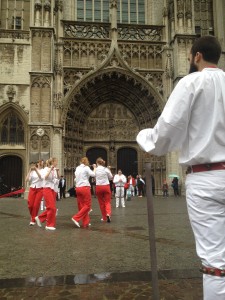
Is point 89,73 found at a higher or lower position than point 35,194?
higher

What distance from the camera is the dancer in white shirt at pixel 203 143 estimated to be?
6.10 feet

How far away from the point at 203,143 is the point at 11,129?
2096 cm

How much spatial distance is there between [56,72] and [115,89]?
452cm

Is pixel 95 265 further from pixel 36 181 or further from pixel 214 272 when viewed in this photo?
pixel 36 181

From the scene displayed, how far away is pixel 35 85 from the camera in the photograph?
21.0 m

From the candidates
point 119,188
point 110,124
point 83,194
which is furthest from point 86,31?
point 83,194

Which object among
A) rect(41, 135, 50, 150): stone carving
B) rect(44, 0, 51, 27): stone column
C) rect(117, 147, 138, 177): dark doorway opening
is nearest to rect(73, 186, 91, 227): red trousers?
rect(41, 135, 50, 150): stone carving

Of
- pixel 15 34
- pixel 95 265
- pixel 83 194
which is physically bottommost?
pixel 95 265

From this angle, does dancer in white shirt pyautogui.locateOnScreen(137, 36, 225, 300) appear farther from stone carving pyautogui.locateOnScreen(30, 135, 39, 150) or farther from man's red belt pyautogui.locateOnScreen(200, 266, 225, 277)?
stone carving pyautogui.locateOnScreen(30, 135, 39, 150)

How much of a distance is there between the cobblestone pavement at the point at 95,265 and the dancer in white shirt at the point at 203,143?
1477 mm

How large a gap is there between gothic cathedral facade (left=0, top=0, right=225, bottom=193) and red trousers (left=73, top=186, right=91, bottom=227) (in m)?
12.7

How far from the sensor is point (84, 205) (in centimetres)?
804

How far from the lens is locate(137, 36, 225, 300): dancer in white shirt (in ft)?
6.10

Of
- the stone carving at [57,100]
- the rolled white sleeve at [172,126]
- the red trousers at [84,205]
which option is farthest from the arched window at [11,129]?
the rolled white sleeve at [172,126]
